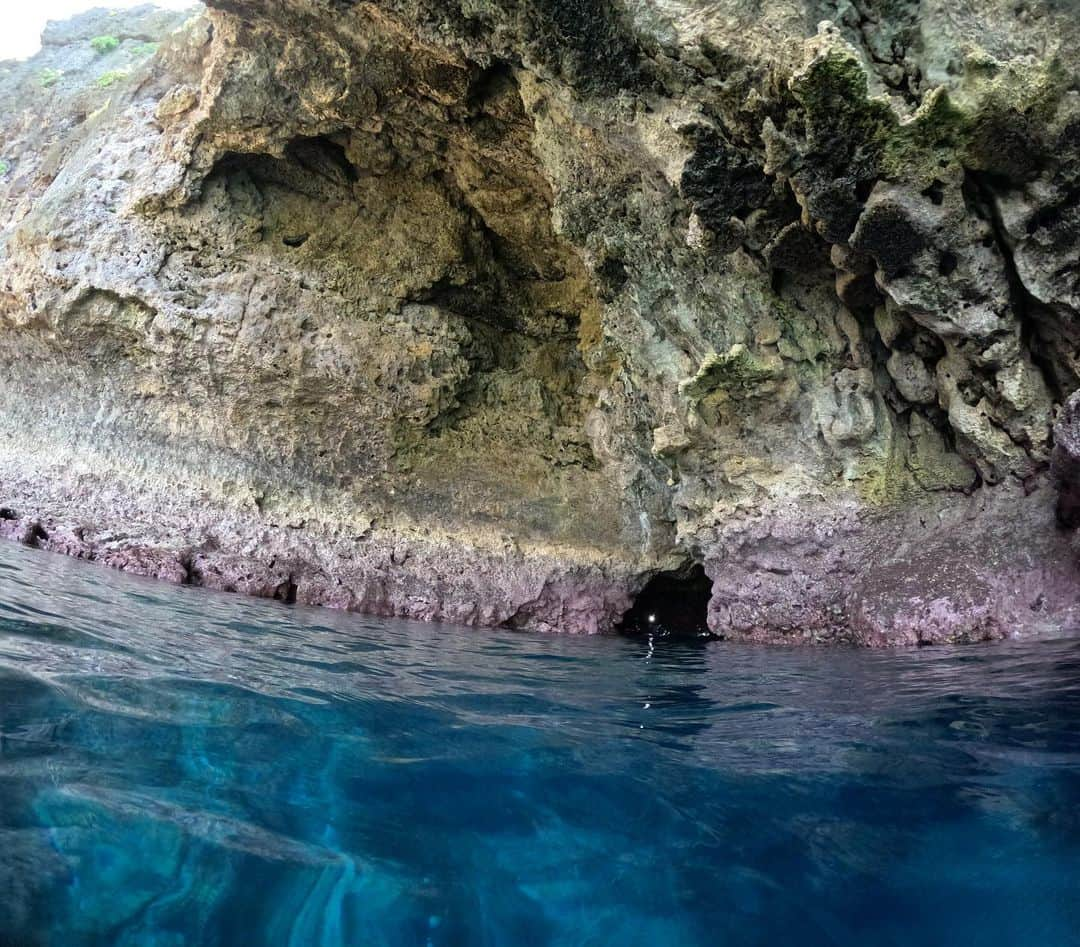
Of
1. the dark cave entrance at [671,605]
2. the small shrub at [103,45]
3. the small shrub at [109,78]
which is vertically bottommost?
the dark cave entrance at [671,605]

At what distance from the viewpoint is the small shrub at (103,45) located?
14666mm

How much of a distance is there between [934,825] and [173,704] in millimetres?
3152

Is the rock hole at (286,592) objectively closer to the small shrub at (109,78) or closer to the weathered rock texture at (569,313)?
the weathered rock texture at (569,313)

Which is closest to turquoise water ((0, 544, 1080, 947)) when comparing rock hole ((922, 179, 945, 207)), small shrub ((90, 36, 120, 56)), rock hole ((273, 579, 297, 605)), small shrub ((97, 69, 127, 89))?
rock hole ((922, 179, 945, 207))

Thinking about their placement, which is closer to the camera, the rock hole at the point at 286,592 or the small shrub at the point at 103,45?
the rock hole at the point at 286,592

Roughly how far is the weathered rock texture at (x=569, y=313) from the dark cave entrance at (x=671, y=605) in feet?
2.09

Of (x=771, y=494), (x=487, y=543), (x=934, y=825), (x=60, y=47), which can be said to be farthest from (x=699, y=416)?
(x=60, y=47)

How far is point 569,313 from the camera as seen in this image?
33.5 feet

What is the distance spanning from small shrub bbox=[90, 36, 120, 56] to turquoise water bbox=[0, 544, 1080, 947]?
48.7 ft

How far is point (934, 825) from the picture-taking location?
2711 mm

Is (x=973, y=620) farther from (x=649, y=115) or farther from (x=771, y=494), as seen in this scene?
(x=649, y=115)

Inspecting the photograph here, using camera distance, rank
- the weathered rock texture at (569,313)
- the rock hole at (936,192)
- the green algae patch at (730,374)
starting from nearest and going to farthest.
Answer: the rock hole at (936,192) → the weathered rock texture at (569,313) → the green algae patch at (730,374)

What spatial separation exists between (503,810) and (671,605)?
24.7 ft

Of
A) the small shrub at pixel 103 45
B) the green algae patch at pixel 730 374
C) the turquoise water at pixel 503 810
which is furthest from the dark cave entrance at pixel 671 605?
the small shrub at pixel 103 45
